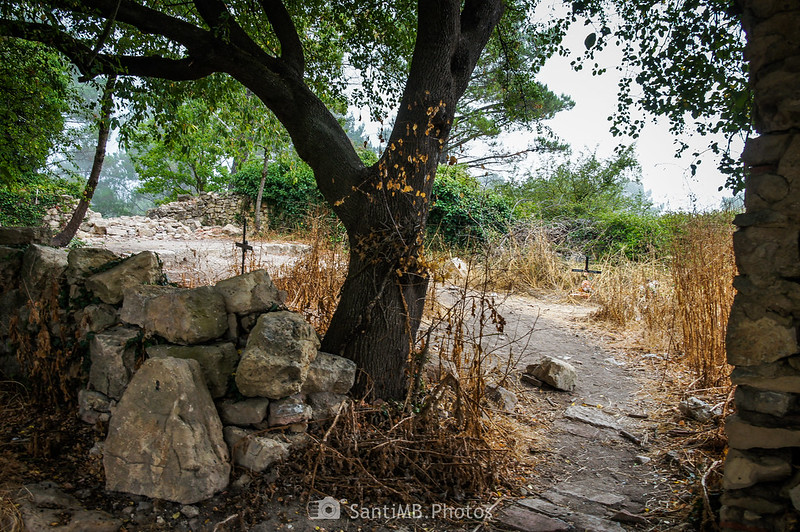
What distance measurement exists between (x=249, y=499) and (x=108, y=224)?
38.3 feet

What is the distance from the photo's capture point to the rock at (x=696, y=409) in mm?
3699

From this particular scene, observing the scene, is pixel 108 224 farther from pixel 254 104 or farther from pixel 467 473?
pixel 467 473

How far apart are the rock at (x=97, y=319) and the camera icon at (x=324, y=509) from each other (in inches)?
68.3

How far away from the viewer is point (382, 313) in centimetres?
336

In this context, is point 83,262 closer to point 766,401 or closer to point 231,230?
point 766,401

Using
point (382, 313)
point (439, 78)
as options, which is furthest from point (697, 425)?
point (439, 78)

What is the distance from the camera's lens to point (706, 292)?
4.27m

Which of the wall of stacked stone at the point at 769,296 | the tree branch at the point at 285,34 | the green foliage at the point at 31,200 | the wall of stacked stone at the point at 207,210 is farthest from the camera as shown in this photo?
the wall of stacked stone at the point at 207,210

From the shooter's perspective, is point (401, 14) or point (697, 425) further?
point (401, 14)

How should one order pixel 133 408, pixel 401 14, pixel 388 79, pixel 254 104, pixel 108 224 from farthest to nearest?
1. pixel 108 224
2. pixel 254 104
3. pixel 388 79
4. pixel 401 14
5. pixel 133 408

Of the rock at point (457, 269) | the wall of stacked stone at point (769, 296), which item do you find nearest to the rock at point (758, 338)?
the wall of stacked stone at point (769, 296)

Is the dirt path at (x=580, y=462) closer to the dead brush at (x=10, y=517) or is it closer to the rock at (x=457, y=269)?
the dead brush at (x=10, y=517)

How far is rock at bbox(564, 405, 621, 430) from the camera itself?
3.95 m

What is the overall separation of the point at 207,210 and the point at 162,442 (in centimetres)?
1301
